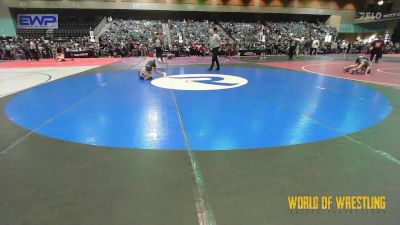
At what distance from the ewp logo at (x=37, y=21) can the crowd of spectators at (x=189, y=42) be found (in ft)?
9.66

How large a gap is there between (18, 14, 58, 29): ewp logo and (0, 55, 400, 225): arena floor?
27788 millimetres

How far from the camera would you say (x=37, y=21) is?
28547 mm

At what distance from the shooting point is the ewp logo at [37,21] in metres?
28.4

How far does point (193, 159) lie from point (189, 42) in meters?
23.6

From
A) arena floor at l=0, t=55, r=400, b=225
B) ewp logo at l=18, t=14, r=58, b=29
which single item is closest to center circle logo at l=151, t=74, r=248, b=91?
arena floor at l=0, t=55, r=400, b=225

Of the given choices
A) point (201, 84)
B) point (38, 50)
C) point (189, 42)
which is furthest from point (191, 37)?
point (201, 84)

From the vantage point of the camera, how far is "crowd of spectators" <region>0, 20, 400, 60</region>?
21062 millimetres

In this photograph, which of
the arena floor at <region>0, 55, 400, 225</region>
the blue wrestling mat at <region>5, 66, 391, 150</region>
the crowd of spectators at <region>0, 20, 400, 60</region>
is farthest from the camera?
the crowd of spectators at <region>0, 20, 400, 60</region>

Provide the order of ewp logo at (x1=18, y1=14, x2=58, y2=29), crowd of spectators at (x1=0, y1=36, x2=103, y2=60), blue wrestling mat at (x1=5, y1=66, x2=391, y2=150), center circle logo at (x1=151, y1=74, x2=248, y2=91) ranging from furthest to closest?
ewp logo at (x1=18, y1=14, x2=58, y2=29), crowd of spectators at (x1=0, y1=36, x2=103, y2=60), center circle logo at (x1=151, y1=74, x2=248, y2=91), blue wrestling mat at (x1=5, y1=66, x2=391, y2=150)

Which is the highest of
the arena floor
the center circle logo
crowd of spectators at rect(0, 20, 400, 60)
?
crowd of spectators at rect(0, 20, 400, 60)

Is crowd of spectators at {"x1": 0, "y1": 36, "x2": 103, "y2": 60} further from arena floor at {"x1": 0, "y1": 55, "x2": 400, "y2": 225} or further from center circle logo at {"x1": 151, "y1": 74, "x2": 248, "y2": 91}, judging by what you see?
arena floor at {"x1": 0, "y1": 55, "x2": 400, "y2": 225}

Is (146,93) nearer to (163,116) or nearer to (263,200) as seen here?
(163,116)

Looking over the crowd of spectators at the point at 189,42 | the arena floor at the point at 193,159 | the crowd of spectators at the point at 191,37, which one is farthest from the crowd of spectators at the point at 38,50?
the arena floor at the point at 193,159

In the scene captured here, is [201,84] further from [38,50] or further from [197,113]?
[38,50]
